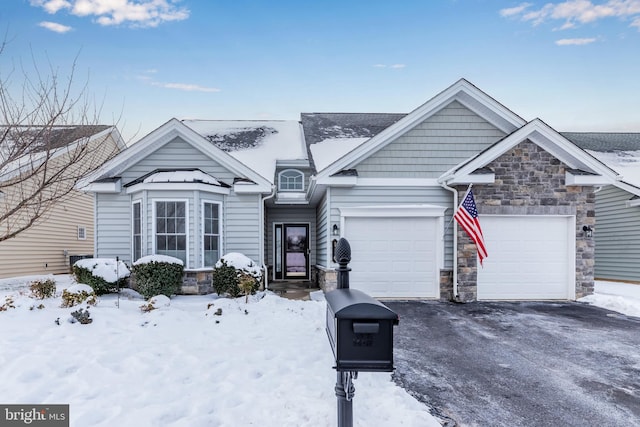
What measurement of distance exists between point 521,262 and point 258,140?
9.89 metres

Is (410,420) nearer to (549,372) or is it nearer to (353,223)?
(549,372)

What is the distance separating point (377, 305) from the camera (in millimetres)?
1949

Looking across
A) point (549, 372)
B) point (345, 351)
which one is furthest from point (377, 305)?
point (549, 372)

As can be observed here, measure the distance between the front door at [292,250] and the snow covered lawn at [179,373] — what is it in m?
7.86

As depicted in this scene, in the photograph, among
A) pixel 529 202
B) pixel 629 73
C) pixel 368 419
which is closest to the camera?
pixel 368 419

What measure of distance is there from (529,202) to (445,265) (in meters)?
2.63

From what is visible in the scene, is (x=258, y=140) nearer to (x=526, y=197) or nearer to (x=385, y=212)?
(x=385, y=212)

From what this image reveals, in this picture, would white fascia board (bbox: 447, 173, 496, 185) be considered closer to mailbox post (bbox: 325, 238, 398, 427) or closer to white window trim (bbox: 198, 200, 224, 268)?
white window trim (bbox: 198, 200, 224, 268)

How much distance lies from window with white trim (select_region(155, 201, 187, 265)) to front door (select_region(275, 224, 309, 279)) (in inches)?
204

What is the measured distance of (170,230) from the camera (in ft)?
29.4

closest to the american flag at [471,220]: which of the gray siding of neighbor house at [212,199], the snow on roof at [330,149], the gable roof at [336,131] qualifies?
the snow on roof at [330,149]

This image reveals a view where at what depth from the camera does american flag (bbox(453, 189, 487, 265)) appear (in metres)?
7.88


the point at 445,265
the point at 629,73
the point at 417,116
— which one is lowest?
the point at 445,265

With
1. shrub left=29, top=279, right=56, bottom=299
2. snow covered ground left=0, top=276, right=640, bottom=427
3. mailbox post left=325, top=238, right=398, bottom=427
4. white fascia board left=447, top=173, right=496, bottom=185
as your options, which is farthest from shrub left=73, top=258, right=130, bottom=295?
white fascia board left=447, top=173, right=496, bottom=185
